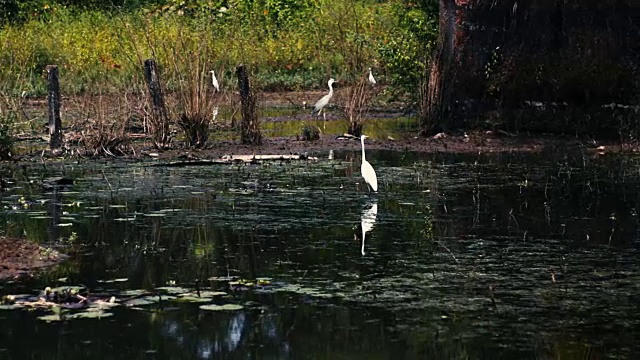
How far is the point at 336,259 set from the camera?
10.3 metres

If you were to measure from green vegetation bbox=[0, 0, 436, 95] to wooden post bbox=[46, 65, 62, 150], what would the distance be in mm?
5583

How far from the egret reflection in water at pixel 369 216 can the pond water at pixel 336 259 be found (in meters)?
0.06

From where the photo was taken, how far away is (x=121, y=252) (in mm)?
10680

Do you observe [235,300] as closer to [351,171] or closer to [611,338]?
[611,338]

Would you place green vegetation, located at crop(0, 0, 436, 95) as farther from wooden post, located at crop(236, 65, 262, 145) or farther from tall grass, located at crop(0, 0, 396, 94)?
wooden post, located at crop(236, 65, 262, 145)

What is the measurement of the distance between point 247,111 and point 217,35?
12.6m

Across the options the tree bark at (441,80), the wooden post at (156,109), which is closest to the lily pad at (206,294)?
the wooden post at (156,109)

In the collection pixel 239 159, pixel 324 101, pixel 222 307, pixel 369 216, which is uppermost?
pixel 324 101

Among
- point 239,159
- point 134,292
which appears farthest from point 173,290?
point 239,159

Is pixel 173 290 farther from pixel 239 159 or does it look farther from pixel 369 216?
pixel 239 159

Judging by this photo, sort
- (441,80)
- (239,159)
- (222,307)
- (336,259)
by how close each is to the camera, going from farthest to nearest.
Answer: (441,80) < (239,159) < (336,259) < (222,307)

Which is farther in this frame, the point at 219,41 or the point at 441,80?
the point at 219,41

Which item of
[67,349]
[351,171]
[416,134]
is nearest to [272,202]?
[351,171]

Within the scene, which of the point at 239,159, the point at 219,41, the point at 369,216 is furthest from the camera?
the point at 219,41
